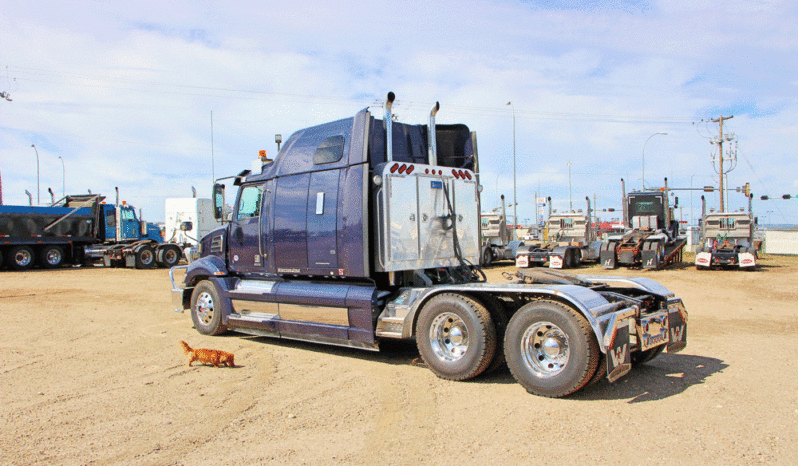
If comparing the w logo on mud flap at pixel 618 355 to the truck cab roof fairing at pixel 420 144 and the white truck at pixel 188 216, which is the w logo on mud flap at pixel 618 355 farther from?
the white truck at pixel 188 216

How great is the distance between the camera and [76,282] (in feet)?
60.3

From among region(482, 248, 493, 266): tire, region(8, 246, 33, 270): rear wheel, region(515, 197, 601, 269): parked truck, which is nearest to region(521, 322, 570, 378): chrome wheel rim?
region(515, 197, 601, 269): parked truck

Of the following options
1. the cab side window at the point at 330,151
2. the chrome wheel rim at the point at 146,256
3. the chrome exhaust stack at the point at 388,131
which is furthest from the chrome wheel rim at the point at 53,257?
the chrome exhaust stack at the point at 388,131

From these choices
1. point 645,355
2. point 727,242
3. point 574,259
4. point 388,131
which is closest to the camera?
point 645,355

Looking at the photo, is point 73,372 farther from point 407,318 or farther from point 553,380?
point 553,380

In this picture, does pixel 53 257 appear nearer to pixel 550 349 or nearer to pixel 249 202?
pixel 249 202

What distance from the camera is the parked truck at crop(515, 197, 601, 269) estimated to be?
23.5m

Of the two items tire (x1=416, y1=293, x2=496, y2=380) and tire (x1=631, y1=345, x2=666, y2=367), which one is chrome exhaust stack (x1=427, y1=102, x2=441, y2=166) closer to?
tire (x1=416, y1=293, x2=496, y2=380)

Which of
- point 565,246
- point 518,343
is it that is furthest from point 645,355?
point 565,246

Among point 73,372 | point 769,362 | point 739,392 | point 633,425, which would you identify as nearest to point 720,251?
point 769,362

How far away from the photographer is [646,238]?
Result: 22.8 m

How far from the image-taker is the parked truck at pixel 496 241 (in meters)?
26.3

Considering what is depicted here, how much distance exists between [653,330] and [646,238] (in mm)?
18993

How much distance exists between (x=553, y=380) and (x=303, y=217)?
13.2 ft
